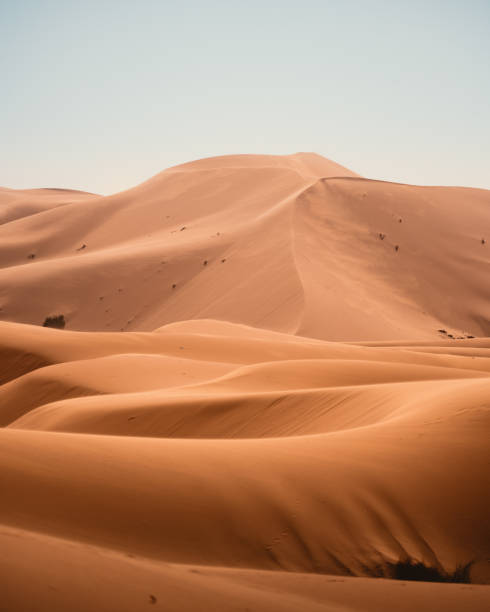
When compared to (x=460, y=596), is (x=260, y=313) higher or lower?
lower

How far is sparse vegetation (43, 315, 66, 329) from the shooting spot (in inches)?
1586

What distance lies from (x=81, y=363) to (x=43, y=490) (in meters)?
9.87

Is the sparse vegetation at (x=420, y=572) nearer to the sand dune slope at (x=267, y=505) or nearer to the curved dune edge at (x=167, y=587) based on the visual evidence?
the sand dune slope at (x=267, y=505)

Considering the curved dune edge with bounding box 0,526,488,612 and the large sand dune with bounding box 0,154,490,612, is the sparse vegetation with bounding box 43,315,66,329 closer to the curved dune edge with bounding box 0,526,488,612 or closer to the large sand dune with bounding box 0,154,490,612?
the large sand dune with bounding box 0,154,490,612

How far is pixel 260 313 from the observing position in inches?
1340

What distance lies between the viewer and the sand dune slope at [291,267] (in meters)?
34.7

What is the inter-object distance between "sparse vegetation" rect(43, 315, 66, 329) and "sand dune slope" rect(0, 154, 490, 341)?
385 mm

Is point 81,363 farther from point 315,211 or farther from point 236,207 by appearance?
point 236,207

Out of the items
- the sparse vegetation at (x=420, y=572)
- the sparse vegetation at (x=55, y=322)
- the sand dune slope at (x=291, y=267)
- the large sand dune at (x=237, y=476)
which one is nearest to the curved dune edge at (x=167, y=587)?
the large sand dune at (x=237, y=476)

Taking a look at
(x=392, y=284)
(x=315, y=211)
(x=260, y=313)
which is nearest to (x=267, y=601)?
(x=260, y=313)

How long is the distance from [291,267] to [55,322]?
13943 millimetres

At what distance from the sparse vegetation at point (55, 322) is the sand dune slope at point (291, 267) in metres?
0.38

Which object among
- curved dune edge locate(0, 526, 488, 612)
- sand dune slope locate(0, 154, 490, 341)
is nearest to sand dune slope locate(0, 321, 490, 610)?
curved dune edge locate(0, 526, 488, 612)

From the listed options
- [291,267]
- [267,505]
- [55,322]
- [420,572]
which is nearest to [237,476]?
[267,505]
